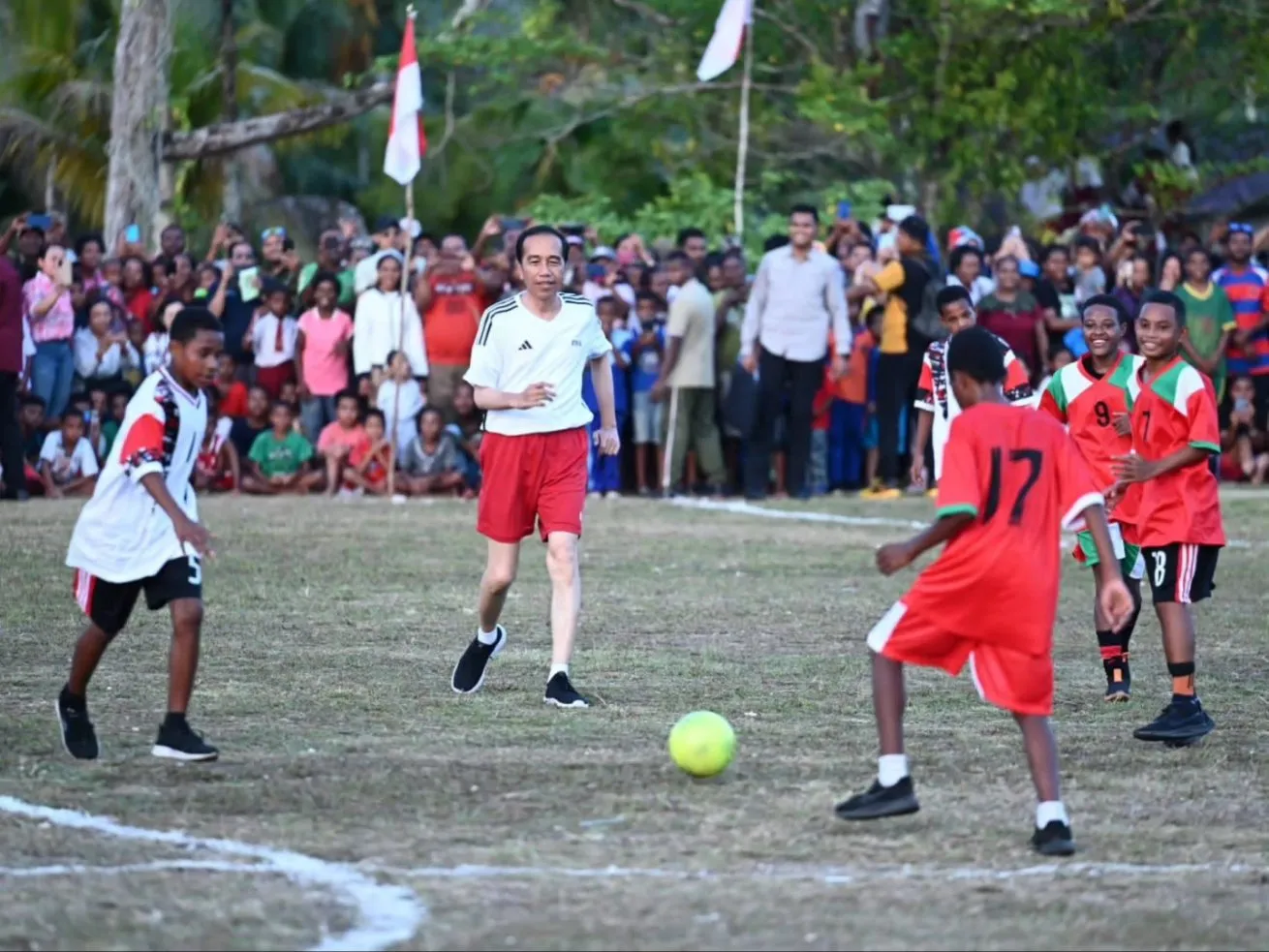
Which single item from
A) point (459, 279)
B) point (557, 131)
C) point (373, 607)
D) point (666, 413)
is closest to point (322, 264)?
point (459, 279)

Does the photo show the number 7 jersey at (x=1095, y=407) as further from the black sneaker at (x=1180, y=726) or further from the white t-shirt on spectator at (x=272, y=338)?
the white t-shirt on spectator at (x=272, y=338)

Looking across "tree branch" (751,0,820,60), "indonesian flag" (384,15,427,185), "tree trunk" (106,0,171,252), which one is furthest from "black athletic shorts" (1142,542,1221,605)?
"tree branch" (751,0,820,60)

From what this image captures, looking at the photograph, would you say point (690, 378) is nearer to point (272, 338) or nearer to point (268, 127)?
point (272, 338)

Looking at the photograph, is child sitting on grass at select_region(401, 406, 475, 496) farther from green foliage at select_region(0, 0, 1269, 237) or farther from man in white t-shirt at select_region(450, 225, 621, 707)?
man in white t-shirt at select_region(450, 225, 621, 707)

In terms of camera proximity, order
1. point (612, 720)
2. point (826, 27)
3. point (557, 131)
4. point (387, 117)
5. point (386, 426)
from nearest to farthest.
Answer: point (612, 720) < point (386, 426) < point (826, 27) < point (557, 131) < point (387, 117)

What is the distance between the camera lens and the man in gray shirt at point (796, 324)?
1930cm

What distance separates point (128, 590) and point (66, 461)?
12143 mm

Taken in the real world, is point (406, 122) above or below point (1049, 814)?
above

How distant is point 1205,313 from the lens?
64.6 feet

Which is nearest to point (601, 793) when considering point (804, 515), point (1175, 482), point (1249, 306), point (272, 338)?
point (1175, 482)

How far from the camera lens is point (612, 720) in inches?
351

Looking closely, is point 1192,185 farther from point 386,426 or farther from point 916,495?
point 386,426

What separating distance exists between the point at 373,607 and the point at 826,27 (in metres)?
17.3

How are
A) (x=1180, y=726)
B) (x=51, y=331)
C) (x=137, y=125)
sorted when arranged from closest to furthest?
(x=1180, y=726)
(x=51, y=331)
(x=137, y=125)
